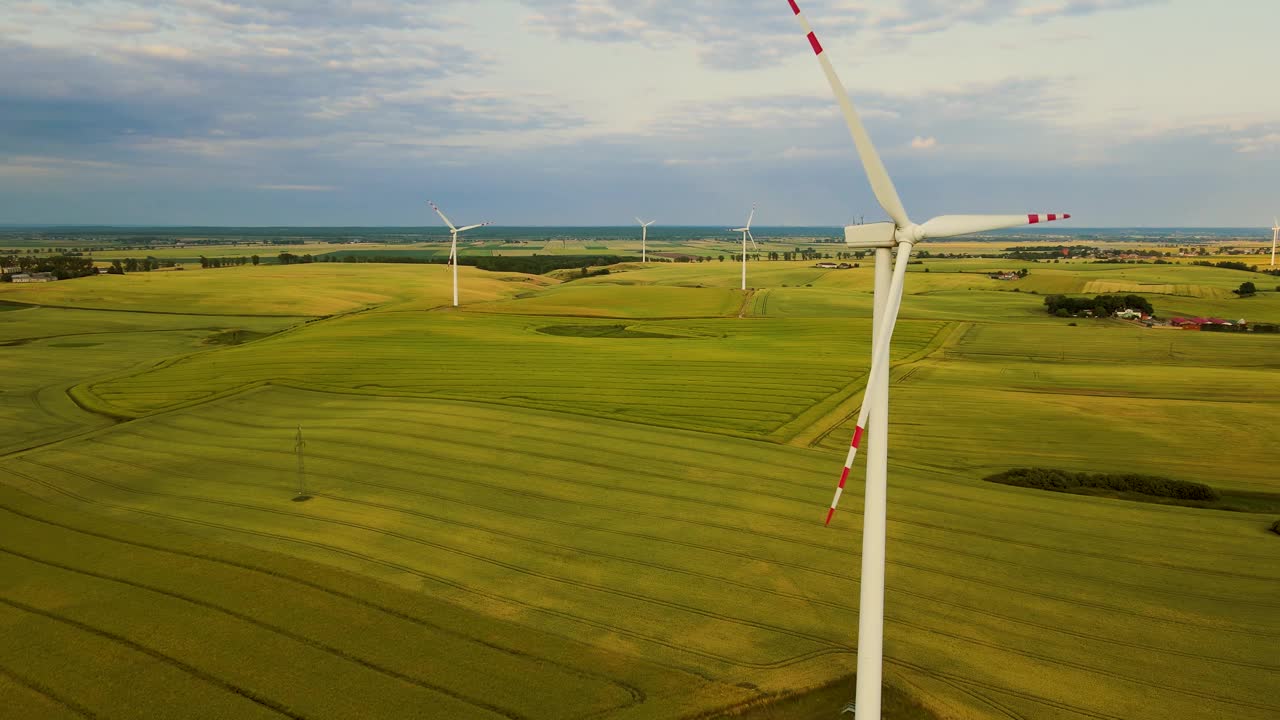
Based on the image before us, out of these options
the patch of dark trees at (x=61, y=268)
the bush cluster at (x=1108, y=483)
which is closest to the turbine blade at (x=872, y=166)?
the bush cluster at (x=1108, y=483)

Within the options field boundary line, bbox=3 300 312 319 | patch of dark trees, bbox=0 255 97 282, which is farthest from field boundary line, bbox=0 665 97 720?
patch of dark trees, bbox=0 255 97 282

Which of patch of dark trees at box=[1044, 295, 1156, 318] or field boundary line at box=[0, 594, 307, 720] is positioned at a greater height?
patch of dark trees at box=[1044, 295, 1156, 318]

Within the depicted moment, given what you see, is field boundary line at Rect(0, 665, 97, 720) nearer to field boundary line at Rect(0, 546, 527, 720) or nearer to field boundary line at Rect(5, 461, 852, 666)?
field boundary line at Rect(0, 546, 527, 720)

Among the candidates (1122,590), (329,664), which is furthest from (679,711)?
(1122,590)

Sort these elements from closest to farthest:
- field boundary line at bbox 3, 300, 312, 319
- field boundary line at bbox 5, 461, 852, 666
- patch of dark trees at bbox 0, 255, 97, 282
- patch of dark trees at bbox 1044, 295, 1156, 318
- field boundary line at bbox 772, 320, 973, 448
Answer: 1. field boundary line at bbox 5, 461, 852, 666
2. field boundary line at bbox 772, 320, 973, 448
3. patch of dark trees at bbox 1044, 295, 1156, 318
4. field boundary line at bbox 3, 300, 312, 319
5. patch of dark trees at bbox 0, 255, 97, 282

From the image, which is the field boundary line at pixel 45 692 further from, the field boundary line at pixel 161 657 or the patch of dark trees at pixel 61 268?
the patch of dark trees at pixel 61 268

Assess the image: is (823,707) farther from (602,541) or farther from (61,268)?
(61,268)

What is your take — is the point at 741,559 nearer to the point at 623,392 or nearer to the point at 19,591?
the point at 19,591
